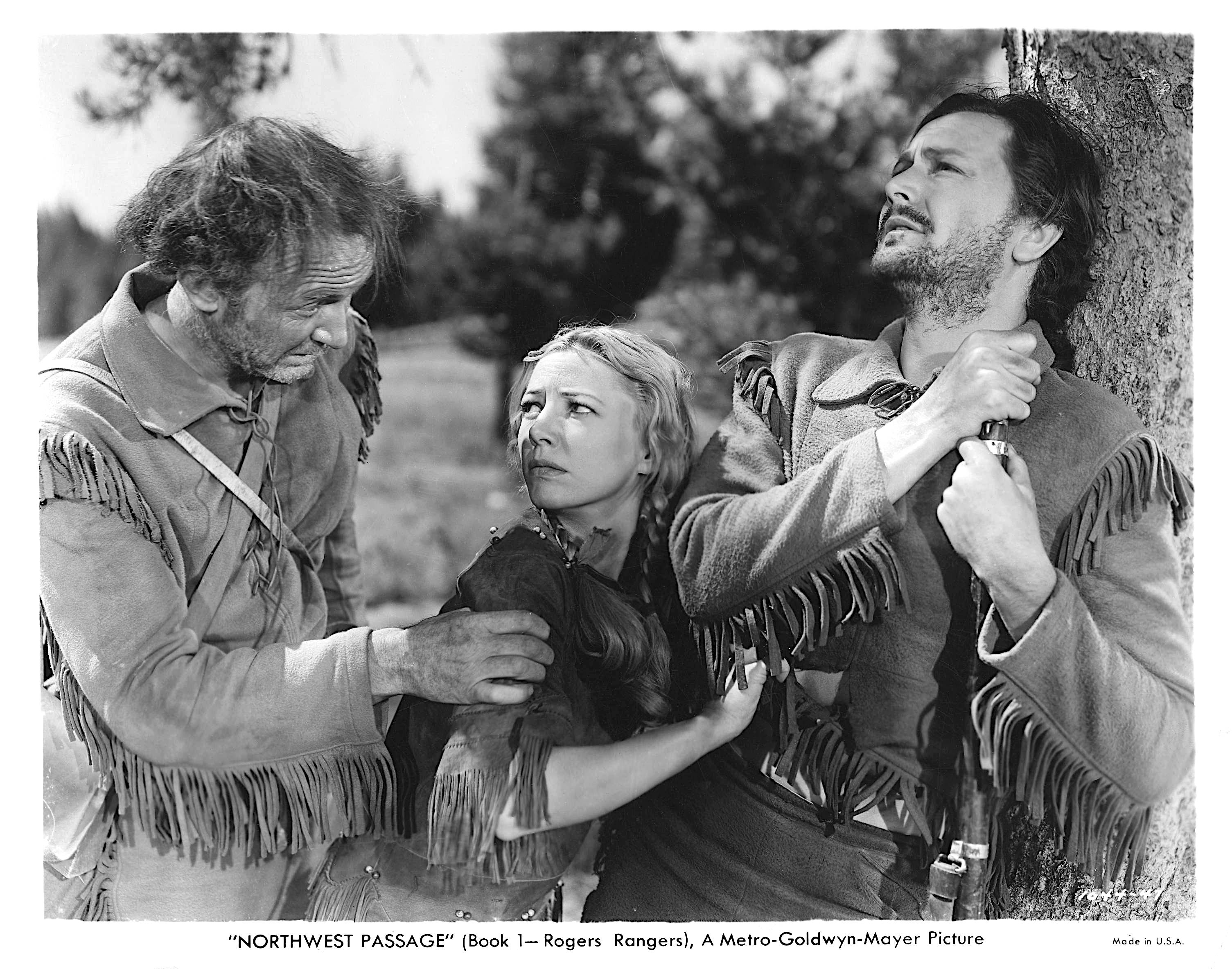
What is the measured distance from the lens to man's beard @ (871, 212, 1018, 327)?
8.94 feet

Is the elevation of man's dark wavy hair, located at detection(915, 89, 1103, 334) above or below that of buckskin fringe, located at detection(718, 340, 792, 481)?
above

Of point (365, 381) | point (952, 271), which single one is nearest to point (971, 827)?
point (952, 271)

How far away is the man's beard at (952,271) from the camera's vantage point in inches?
107

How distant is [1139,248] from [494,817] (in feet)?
6.54

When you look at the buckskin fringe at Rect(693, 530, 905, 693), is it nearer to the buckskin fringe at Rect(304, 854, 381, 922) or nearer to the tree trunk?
the tree trunk

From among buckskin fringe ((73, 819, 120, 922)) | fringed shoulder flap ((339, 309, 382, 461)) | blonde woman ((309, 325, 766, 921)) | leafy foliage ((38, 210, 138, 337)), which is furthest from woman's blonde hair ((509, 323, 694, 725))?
buckskin fringe ((73, 819, 120, 922))

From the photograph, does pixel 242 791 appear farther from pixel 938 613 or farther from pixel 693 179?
pixel 693 179

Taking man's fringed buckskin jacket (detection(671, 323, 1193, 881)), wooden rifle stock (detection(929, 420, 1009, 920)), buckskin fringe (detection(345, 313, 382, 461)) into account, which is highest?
buckskin fringe (detection(345, 313, 382, 461))

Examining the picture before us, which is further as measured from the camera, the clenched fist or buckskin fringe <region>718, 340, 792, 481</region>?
buckskin fringe <region>718, 340, 792, 481</region>

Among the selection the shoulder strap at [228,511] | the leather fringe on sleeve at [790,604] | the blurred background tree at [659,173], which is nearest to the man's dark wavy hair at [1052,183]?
the blurred background tree at [659,173]

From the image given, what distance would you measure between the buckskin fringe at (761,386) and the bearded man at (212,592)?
2.32ft

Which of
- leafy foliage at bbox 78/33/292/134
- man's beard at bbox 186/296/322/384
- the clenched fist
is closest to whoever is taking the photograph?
the clenched fist

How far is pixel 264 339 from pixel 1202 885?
2568mm

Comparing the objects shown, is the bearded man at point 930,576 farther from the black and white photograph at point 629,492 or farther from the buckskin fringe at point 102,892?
the buckskin fringe at point 102,892
